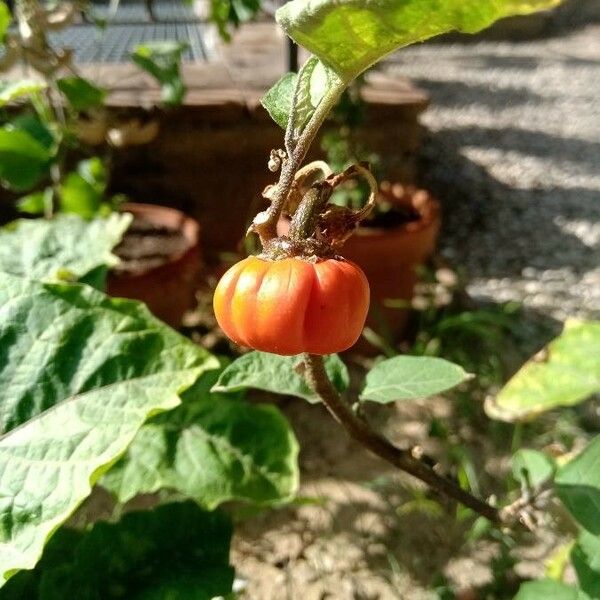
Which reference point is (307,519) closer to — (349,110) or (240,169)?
(349,110)

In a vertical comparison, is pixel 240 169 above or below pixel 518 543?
above

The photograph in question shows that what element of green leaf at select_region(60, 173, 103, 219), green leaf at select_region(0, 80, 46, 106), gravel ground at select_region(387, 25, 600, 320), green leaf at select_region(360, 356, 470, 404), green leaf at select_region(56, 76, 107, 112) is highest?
green leaf at select_region(0, 80, 46, 106)

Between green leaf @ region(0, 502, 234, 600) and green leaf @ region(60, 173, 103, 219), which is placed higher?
green leaf @ region(60, 173, 103, 219)

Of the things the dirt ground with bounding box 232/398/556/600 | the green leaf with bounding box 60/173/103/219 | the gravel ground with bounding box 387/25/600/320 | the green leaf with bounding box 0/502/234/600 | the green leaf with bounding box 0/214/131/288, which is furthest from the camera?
the gravel ground with bounding box 387/25/600/320

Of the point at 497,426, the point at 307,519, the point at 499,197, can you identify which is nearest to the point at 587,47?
the point at 499,197

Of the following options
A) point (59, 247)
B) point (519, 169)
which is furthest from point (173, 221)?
point (519, 169)

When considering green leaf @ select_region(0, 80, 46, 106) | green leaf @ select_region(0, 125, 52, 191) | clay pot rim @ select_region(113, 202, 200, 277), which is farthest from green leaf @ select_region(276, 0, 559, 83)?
clay pot rim @ select_region(113, 202, 200, 277)

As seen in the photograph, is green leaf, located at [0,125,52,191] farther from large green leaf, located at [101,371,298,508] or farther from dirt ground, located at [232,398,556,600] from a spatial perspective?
dirt ground, located at [232,398,556,600]
